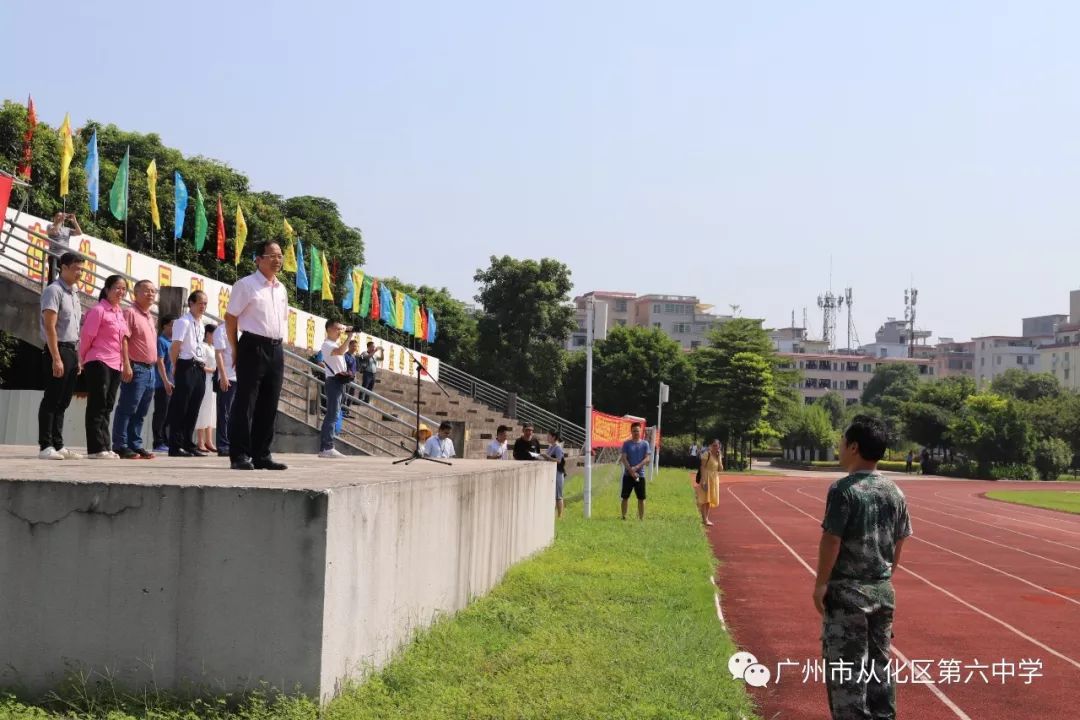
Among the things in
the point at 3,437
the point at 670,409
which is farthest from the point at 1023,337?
the point at 3,437

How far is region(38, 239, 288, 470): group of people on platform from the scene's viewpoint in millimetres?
7879

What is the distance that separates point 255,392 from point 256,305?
0.58 meters

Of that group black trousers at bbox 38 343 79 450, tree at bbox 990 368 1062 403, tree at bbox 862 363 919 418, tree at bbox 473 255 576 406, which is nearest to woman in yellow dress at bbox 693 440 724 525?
black trousers at bbox 38 343 79 450

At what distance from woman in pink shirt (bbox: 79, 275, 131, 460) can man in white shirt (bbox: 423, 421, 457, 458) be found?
6.31 metres

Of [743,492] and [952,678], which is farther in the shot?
[743,492]

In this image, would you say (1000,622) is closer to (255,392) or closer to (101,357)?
(255,392)

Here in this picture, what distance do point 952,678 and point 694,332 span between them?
5079 inches

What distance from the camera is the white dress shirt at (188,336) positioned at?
10.7m

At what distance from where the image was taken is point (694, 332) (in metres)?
136

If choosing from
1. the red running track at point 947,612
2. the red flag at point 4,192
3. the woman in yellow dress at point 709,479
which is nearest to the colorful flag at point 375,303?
the red running track at point 947,612

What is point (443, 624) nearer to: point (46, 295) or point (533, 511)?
point (46, 295)

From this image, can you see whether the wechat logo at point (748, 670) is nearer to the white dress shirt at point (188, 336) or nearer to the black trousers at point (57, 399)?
the black trousers at point (57, 399)

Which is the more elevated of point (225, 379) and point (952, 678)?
point (225, 379)

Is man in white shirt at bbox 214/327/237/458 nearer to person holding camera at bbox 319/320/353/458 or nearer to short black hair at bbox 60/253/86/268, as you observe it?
person holding camera at bbox 319/320/353/458
